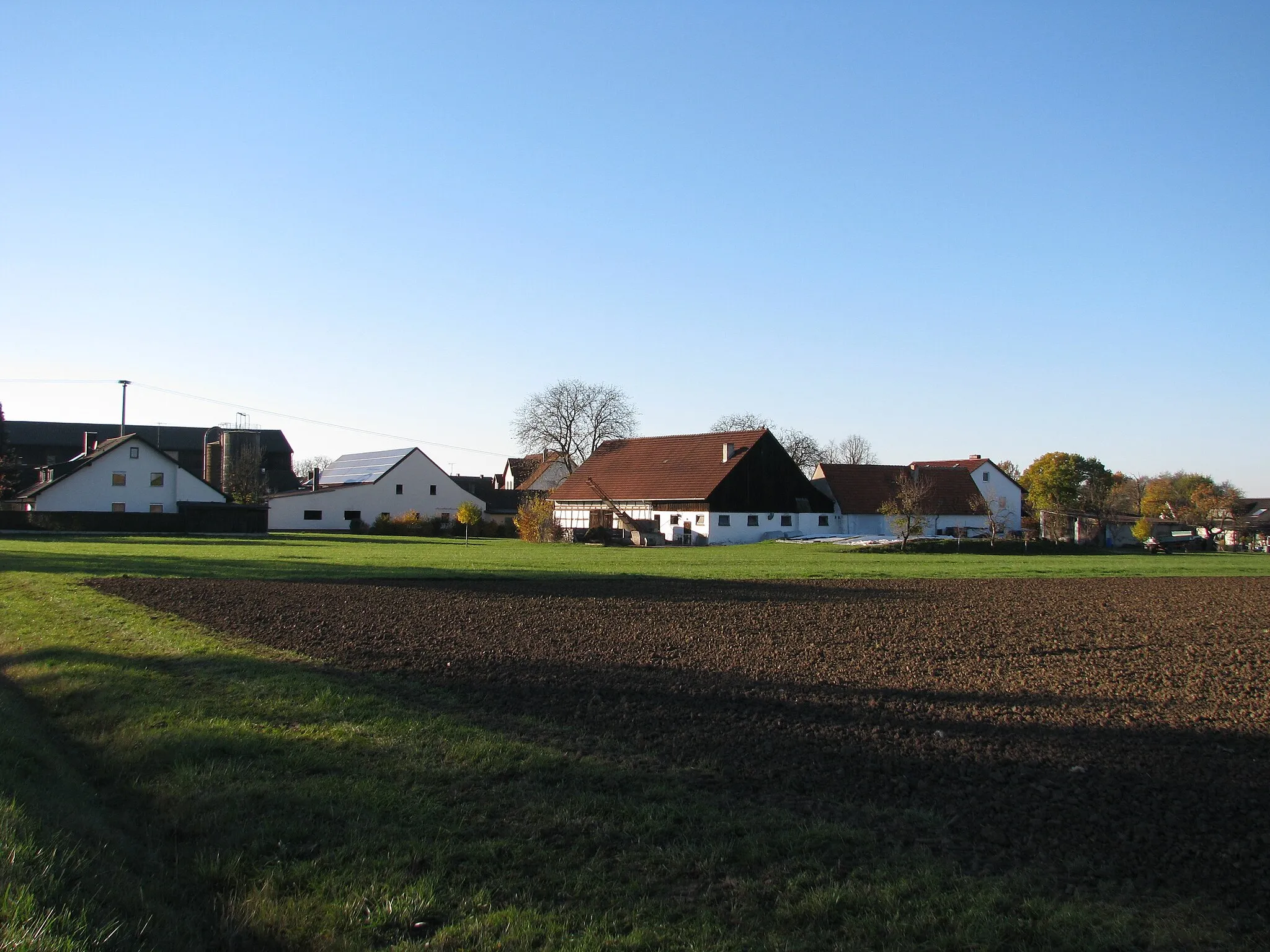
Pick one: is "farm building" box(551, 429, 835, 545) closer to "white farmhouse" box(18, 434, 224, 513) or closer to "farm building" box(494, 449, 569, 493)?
"farm building" box(494, 449, 569, 493)

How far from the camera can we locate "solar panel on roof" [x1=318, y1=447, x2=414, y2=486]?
83312mm

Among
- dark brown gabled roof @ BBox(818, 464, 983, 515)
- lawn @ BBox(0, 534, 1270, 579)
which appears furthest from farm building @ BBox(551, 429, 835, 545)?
lawn @ BBox(0, 534, 1270, 579)

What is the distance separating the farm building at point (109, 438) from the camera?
100438 mm

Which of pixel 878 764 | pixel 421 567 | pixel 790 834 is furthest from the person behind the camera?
pixel 421 567

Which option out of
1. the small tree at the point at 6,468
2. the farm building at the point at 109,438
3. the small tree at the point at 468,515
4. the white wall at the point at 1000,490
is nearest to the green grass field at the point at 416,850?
the small tree at the point at 468,515

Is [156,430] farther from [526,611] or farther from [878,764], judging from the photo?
[878,764]

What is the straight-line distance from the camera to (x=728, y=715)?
955 centimetres

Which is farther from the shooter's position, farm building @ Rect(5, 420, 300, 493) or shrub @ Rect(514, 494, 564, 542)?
farm building @ Rect(5, 420, 300, 493)

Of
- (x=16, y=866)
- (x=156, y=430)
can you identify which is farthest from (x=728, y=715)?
(x=156, y=430)

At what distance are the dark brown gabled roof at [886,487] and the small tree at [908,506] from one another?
2.08 ft

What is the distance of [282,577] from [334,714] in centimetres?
1851

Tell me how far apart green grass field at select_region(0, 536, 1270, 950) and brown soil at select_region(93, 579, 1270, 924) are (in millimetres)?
491

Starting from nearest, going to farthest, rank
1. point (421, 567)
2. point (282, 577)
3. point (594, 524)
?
point (282, 577), point (421, 567), point (594, 524)

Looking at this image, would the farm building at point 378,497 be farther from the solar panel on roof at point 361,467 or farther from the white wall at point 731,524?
the white wall at point 731,524
